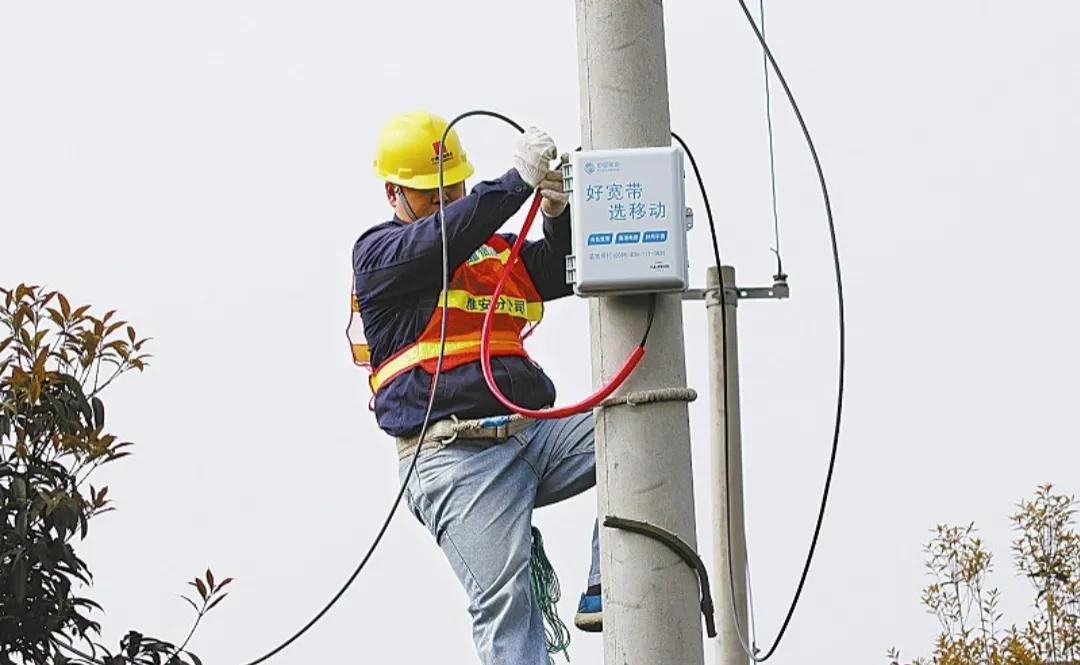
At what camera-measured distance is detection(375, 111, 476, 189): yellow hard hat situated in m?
5.11

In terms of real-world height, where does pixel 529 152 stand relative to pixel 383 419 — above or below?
above

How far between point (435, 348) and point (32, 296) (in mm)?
1042

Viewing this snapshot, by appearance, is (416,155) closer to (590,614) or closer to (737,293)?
(590,614)

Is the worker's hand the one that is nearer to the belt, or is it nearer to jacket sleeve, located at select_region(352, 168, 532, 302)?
jacket sleeve, located at select_region(352, 168, 532, 302)

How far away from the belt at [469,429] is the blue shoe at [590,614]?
46 centimetres

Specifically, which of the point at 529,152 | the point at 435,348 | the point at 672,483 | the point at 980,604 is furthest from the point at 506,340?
the point at 980,604

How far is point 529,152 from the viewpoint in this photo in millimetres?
4133

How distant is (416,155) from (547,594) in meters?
1.27

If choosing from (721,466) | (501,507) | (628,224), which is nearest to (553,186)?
(628,224)

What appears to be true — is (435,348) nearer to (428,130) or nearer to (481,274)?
(481,274)

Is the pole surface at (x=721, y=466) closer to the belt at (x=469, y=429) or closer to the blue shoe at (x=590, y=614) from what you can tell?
the belt at (x=469, y=429)

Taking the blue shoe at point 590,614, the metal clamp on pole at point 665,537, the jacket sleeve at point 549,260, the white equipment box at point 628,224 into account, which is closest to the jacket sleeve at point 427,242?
the jacket sleeve at point 549,260

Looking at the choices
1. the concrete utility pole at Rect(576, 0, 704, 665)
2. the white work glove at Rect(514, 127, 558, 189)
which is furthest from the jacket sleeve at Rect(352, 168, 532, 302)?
the concrete utility pole at Rect(576, 0, 704, 665)

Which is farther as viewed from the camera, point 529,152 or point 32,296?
point 32,296
